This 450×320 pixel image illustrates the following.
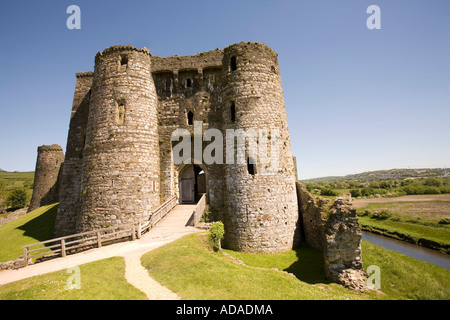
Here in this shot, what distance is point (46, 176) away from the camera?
3059 centimetres

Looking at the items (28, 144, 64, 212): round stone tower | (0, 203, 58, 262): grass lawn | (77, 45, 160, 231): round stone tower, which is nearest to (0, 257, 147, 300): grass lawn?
(77, 45, 160, 231): round stone tower

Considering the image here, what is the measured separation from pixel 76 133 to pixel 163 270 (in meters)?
17.6

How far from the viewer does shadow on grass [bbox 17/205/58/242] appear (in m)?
19.7

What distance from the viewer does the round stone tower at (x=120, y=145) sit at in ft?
49.9

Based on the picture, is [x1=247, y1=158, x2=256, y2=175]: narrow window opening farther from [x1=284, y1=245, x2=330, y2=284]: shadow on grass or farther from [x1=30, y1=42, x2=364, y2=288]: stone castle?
[x1=284, y1=245, x2=330, y2=284]: shadow on grass

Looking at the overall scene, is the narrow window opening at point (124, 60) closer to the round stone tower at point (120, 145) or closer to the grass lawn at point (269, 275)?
the round stone tower at point (120, 145)

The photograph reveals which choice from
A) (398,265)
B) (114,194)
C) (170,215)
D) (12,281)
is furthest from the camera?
Answer: (170,215)

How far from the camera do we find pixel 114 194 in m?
15.2

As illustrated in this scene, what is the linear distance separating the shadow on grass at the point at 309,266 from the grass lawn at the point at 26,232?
20.3 m

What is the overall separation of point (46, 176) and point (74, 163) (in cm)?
1621

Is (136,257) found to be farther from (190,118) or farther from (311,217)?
(190,118)

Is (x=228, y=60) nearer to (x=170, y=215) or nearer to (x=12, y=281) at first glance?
(x=170, y=215)

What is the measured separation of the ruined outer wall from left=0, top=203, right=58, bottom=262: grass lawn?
9.43 ft

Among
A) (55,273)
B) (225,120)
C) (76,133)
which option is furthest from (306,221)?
(76,133)
